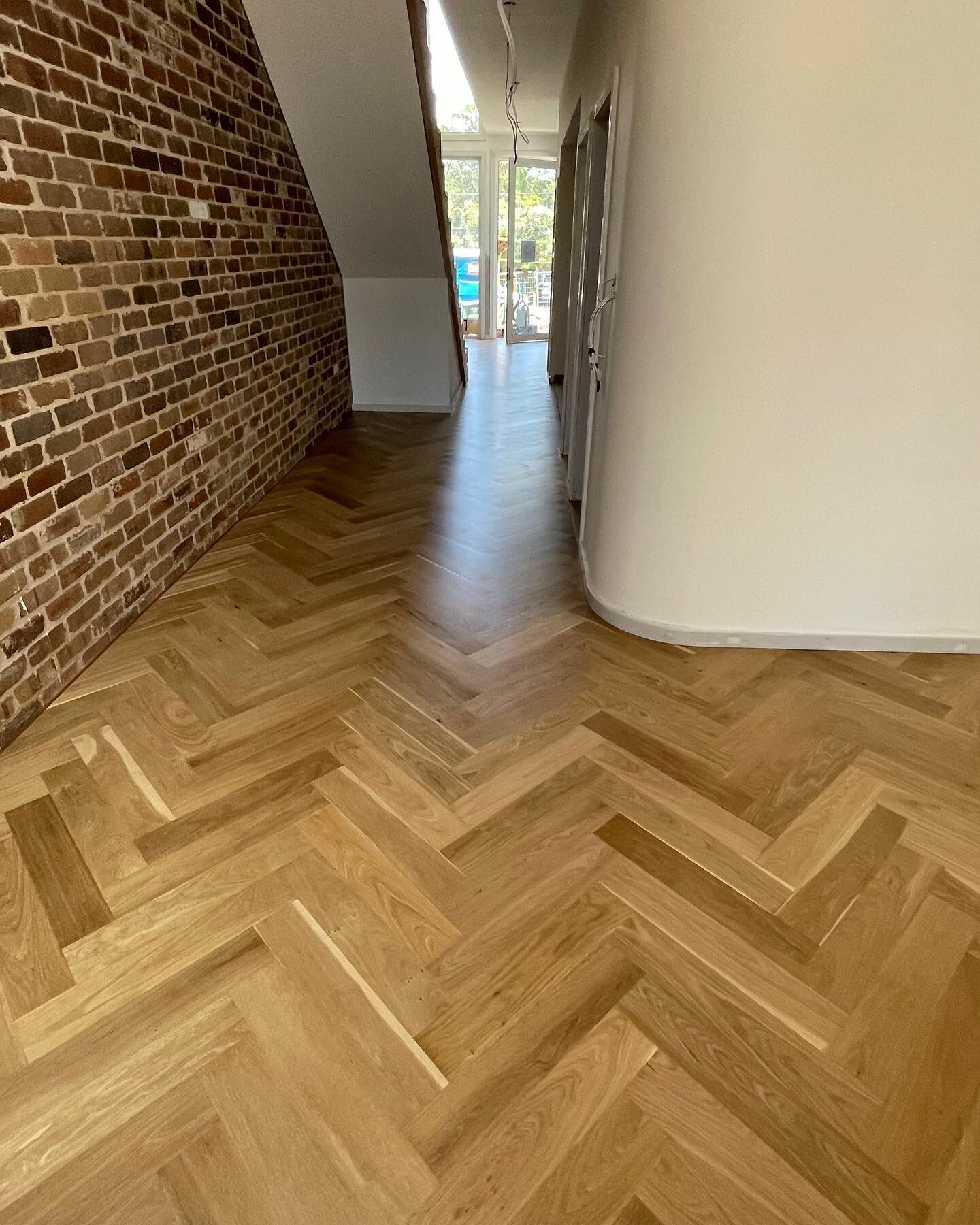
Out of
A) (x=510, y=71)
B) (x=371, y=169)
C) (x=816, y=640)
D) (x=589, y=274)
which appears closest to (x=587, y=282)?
(x=589, y=274)

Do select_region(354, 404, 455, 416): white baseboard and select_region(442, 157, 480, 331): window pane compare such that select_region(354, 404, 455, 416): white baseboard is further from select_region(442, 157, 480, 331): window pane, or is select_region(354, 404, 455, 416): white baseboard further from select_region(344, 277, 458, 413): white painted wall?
select_region(442, 157, 480, 331): window pane

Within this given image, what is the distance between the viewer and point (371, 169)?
416 cm

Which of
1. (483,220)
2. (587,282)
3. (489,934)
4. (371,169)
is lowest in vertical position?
(489,934)

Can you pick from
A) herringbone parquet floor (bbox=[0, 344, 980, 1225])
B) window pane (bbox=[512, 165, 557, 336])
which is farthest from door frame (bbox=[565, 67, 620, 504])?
window pane (bbox=[512, 165, 557, 336])

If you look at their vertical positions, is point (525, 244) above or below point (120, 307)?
below

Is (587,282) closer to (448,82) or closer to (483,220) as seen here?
(448,82)

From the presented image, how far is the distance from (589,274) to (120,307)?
1.94 meters

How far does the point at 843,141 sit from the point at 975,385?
785 mm

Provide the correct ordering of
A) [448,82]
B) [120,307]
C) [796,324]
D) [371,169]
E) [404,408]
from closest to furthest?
[796,324] → [120,307] → [371,169] → [404,408] → [448,82]

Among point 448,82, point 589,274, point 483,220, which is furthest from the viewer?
point 483,220

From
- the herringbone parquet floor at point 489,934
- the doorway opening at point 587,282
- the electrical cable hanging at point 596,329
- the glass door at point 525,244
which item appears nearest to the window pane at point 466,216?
the glass door at point 525,244

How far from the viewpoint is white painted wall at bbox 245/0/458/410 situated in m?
3.31

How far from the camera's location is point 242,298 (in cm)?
347

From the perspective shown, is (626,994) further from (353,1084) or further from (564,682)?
(564,682)
